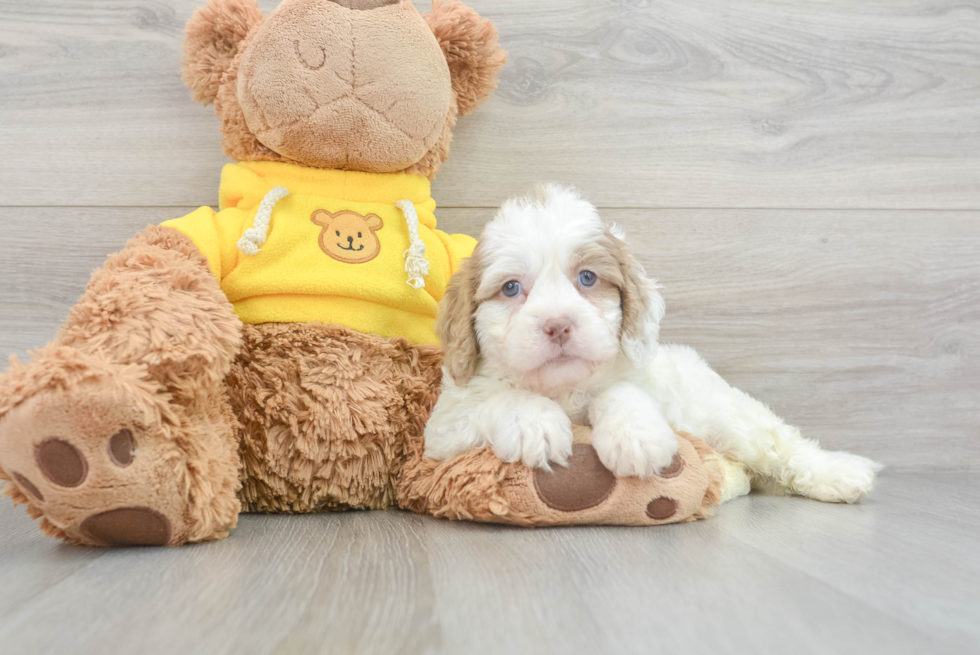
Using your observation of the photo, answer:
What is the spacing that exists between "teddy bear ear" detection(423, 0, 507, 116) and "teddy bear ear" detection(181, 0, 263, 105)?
0.37m

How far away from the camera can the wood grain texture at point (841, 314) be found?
1826 mm

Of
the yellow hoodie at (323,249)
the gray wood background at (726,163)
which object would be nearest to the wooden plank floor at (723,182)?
the gray wood background at (726,163)

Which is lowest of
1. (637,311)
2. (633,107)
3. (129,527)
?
(129,527)

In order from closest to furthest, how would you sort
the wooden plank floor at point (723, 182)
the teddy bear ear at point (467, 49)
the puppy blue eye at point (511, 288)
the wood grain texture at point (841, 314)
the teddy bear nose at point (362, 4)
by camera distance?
the puppy blue eye at point (511, 288), the teddy bear nose at point (362, 4), the teddy bear ear at point (467, 49), the wooden plank floor at point (723, 182), the wood grain texture at point (841, 314)

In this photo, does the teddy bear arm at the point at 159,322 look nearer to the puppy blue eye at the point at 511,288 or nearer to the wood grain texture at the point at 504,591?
the wood grain texture at the point at 504,591

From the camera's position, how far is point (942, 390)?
1885 mm

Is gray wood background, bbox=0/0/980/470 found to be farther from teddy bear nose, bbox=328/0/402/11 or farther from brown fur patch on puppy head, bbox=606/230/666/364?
brown fur patch on puppy head, bbox=606/230/666/364

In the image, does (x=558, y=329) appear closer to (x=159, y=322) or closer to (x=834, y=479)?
(x=159, y=322)

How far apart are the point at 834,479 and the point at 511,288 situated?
786 millimetres

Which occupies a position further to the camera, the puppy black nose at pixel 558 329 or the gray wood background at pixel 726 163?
the gray wood background at pixel 726 163

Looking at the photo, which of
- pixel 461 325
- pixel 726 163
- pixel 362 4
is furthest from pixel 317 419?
pixel 726 163

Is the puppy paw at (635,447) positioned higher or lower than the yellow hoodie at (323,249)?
lower

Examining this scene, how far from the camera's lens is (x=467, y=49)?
4.95 ft

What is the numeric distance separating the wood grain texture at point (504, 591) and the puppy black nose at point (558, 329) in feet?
1.01
